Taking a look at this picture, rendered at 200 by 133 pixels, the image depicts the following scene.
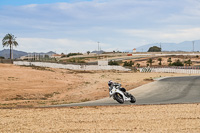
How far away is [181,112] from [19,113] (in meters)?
8.55

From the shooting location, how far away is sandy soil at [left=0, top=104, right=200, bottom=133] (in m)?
12.4

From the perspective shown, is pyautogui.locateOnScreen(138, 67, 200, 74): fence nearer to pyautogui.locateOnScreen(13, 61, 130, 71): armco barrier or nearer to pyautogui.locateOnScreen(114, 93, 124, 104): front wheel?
pyautogui.locateOnScreen(13, 61, 130, 71): armco barrier

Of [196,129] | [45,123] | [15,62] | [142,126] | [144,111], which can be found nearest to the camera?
[196,129]

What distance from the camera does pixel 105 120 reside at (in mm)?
14336

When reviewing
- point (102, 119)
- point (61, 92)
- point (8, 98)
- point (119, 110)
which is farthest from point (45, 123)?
point (61, 92)

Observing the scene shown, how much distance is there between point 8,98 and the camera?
2872 cm

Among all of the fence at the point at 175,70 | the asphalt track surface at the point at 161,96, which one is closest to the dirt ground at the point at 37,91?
the asphalt track surface at the point at 161,96

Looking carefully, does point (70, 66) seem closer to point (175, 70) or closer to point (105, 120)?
point (175, 70)

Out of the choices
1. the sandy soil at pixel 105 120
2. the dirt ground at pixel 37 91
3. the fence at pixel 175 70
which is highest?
the fence at pixel 175 70

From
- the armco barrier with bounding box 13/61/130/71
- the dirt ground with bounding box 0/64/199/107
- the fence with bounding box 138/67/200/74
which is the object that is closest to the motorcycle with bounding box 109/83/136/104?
the dirt ground with bounding box 0/64/199/107

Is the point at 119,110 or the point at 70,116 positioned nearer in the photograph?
the point at 70,116

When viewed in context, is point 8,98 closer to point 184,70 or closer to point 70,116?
point 70,116

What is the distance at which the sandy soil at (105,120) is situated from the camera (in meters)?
12.4

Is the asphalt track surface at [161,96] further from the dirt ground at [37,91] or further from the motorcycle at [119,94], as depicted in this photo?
the dirt ground at [37,91]
